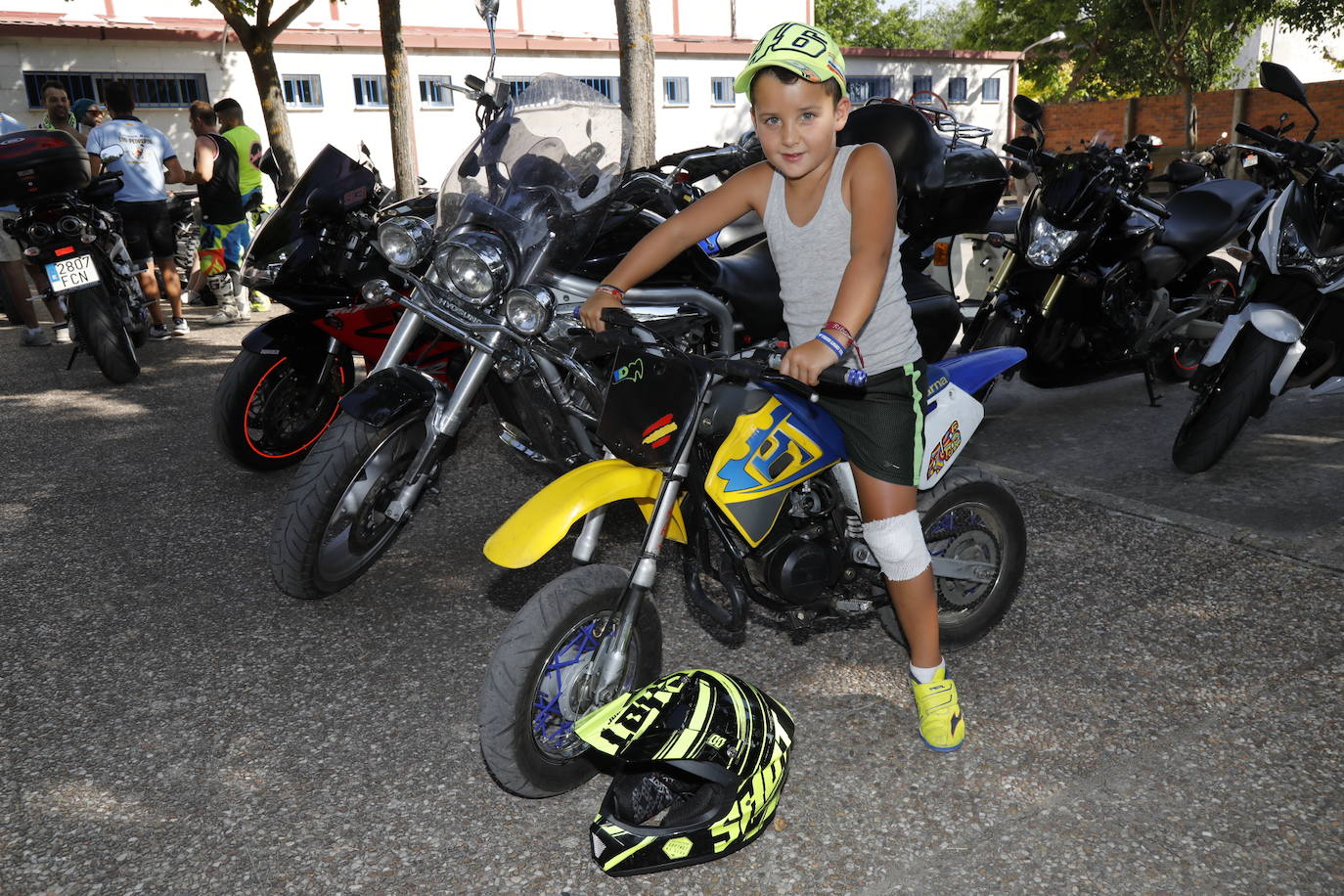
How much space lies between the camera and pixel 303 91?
2616 centimetres

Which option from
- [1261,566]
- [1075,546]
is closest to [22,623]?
→ [1075,546]

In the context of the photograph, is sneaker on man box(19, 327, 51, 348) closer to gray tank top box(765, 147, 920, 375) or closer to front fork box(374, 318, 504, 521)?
front fork box(374, 318, 504, 521)

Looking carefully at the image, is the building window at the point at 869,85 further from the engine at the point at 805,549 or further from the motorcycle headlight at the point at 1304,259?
the engine at the point at 805,549

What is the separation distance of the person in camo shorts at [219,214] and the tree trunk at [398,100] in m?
2.33

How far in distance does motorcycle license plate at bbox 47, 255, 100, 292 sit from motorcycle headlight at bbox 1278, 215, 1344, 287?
292 inches

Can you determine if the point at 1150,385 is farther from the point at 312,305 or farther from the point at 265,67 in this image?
the point at 265,67

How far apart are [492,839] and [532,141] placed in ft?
7.96

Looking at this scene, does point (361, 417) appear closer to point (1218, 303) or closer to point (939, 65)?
point (1218, 303)

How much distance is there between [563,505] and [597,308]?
52cm

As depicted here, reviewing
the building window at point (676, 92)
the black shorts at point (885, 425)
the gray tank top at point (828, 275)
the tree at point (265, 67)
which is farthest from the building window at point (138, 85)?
the black shorts at point (885, 425)

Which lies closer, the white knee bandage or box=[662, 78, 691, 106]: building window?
the white knee bandage

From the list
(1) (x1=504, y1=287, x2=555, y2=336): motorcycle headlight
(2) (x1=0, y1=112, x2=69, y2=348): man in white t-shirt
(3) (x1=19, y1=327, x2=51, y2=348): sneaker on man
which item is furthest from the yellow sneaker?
(3) (x1=19, y1=327, x2=51, y2=348): sneaker on man

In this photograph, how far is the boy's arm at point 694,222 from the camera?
2.92 meters

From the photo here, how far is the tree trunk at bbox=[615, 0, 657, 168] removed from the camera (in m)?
8.59
